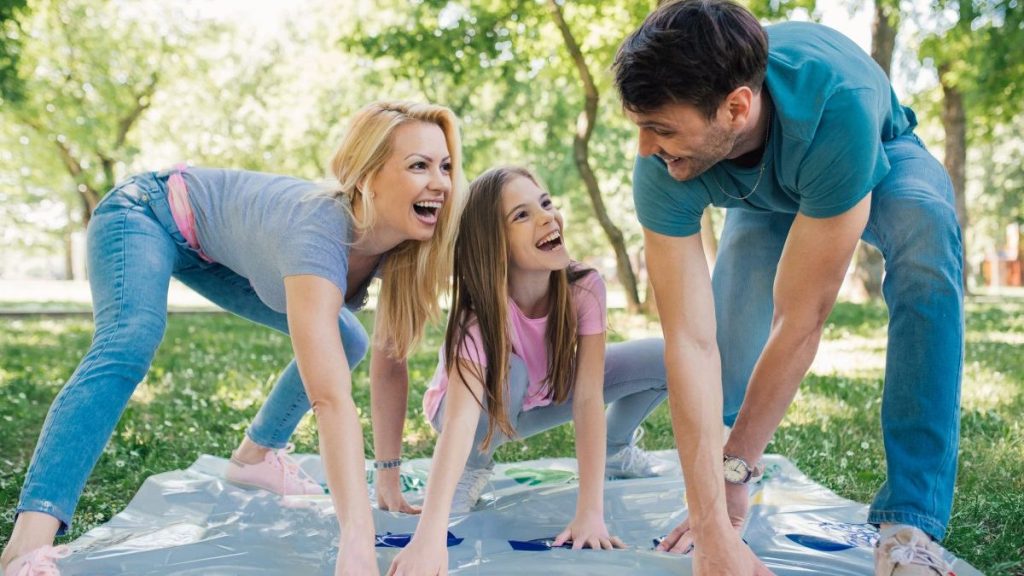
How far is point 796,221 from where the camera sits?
2414 mm

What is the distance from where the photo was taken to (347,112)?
2319 centimetres

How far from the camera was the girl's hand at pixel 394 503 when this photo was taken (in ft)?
10.0

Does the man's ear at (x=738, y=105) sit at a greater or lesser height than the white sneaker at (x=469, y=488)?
greater

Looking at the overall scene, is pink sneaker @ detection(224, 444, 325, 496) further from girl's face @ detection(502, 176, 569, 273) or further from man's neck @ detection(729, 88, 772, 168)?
man's neck @ detection(729, 88, 772, 168)

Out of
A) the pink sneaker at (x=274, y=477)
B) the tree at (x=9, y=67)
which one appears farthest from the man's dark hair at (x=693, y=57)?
the tree at (x=9, y=67)

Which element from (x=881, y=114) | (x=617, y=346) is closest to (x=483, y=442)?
(x=617, y=346)

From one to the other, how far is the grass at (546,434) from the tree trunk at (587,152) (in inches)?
158

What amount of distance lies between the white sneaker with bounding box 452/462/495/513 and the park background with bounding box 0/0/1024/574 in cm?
108

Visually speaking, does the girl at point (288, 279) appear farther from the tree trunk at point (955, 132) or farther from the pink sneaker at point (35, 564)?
the tree trunk at point (955, 132)

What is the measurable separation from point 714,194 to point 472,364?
0.92 meters

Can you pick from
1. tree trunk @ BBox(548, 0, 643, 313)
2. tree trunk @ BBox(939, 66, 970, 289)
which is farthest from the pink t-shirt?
tree trunk @ BBox(939, 66, 970, 289)

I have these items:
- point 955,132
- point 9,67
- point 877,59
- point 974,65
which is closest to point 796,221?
point 9,67

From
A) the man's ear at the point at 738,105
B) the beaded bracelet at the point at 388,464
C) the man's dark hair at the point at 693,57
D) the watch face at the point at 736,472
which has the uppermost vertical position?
the man's dark hair at the point at 693,57

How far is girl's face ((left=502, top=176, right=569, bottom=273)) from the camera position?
2.97 meters
